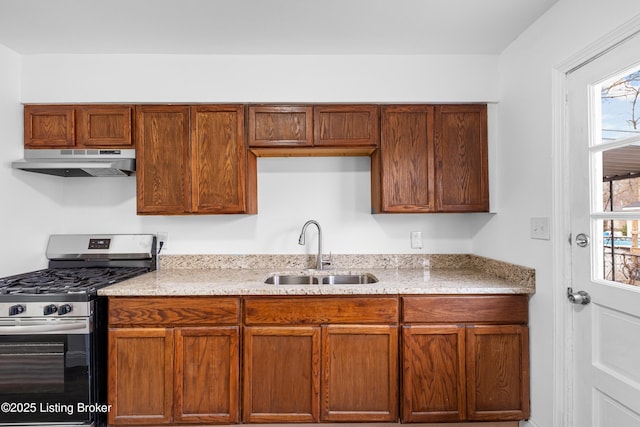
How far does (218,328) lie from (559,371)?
5.95 feet

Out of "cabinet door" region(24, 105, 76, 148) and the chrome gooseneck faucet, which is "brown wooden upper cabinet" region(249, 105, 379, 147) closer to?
the chrome gooseneck faucet

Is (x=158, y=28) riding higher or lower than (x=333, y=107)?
higher

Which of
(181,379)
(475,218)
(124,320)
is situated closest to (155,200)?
(124,320)

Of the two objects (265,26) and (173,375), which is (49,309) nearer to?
(173,375)

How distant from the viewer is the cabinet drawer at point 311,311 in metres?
2.04

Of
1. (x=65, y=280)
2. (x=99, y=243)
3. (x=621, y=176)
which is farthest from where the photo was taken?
(x=99, y=243)

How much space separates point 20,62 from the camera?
240 cm

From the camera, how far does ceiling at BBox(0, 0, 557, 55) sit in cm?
189

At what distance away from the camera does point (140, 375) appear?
79.2 inches

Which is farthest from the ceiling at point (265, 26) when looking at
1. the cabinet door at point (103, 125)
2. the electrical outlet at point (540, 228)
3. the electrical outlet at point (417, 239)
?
the electrical outlet at point (417, 239)

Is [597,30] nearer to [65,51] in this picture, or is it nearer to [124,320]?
[124,320]

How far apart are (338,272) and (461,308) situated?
89 cm

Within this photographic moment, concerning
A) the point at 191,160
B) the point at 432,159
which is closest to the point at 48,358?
the point at 191,160

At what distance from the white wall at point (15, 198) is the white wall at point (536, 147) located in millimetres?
3208
